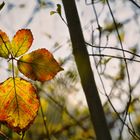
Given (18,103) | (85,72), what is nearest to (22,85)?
(18,103)

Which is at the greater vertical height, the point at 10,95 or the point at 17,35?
the point at 17,35

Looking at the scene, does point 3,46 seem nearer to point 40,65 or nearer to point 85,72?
point 40,65

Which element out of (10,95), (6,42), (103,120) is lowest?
(103,120)

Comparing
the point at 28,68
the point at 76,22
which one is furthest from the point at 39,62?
the point at 76,22

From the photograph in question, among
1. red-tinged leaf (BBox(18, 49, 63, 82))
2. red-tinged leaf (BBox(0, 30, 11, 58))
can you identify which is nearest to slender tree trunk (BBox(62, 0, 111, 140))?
red-tinged leaf (BBox(18, 49, 63, 82))

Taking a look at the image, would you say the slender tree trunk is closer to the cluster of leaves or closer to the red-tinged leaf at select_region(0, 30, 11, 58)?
the cluster of leaves

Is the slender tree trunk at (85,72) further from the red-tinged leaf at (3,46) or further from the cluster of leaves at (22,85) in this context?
the red-tinged leaf at (3,46)

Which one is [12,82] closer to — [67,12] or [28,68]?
[28,68]
